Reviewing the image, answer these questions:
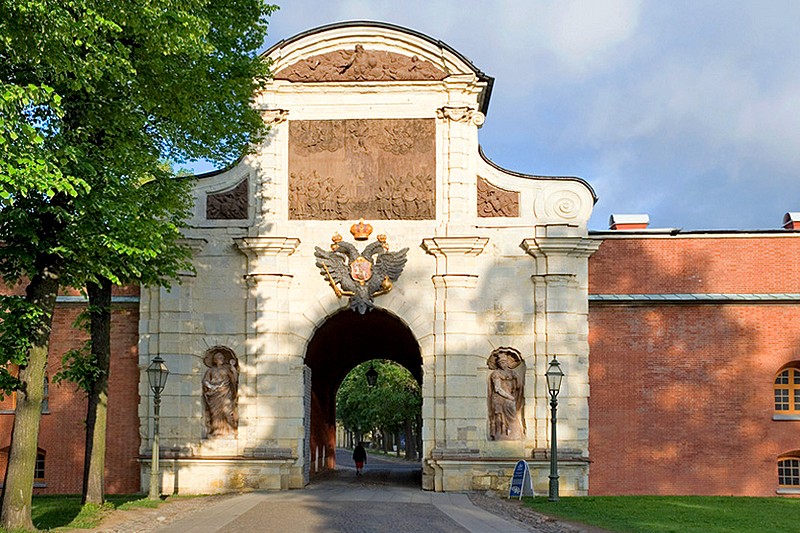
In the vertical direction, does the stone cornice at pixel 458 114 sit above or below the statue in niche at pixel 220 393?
above

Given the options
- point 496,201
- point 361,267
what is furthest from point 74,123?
point 496,201

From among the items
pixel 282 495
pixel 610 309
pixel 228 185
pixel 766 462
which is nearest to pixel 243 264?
pixel 228 185

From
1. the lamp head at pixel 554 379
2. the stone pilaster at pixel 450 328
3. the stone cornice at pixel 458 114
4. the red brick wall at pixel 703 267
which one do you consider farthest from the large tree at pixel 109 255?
the red brick wall at pixel 703 267

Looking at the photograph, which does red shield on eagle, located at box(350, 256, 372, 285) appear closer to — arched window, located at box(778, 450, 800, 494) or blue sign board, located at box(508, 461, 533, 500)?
blue sign board, located at box(508, 461, 533, 500)

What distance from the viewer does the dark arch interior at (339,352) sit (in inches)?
1075

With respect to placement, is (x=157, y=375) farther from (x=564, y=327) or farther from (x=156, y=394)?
(x=564, y=327)

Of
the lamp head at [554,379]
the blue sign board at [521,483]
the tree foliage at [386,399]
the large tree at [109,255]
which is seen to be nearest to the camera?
the large tree at [109,255]

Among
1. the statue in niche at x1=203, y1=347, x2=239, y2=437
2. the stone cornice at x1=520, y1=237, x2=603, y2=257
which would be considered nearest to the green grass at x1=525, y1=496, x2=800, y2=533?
the stone cornice at x1=520, y1=237, x2=603, y2=257

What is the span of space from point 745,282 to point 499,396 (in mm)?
6804

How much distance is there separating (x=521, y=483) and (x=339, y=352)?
10842 mm

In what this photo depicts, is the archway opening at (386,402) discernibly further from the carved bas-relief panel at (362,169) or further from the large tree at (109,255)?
the large tree at (109,255)

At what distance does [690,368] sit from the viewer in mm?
24672

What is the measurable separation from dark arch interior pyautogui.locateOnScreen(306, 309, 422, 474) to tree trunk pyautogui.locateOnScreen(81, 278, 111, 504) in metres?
6.81

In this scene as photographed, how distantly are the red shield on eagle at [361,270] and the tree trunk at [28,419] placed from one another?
32.0ft
